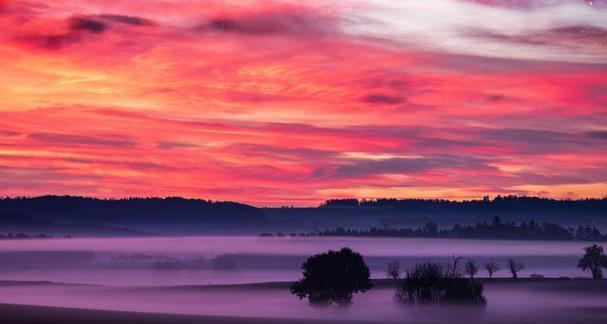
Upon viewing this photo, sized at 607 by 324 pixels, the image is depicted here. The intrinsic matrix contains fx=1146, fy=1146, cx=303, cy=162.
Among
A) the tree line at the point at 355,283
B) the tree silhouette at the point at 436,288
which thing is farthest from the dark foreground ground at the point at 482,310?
the tree line at the point at 355,283

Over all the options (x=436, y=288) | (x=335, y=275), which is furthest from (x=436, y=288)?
(x=335, y=275)

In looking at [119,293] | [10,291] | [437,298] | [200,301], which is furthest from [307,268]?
[10,291]

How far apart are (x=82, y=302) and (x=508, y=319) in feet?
124

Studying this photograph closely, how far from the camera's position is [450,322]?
241 ft

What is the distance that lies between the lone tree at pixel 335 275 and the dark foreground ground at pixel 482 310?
3595 millimetres

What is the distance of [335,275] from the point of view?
300 ft

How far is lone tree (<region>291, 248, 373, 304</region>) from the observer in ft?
299

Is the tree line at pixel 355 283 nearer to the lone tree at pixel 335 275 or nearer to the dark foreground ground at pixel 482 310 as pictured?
the lone tree at pixel 335 275

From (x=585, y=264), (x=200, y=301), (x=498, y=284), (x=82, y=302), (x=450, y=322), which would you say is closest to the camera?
(x=450, y=322)

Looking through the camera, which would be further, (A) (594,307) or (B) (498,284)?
(B) (498,284)

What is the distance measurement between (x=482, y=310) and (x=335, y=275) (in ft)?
40.6

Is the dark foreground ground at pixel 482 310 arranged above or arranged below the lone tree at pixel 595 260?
below

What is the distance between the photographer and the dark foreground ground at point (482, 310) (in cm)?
6462

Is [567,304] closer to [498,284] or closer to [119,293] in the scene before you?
[498,284]
